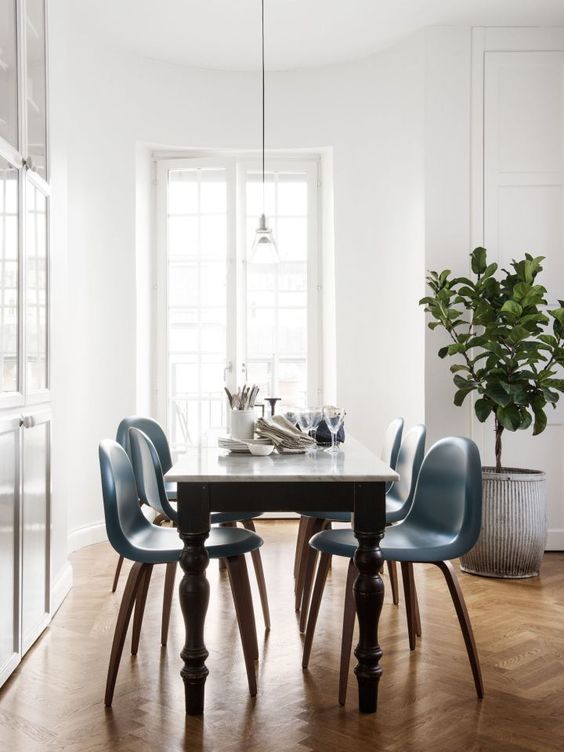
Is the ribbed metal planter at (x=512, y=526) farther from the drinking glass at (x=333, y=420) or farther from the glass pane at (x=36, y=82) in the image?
the glass pane at (x=36, y=82)

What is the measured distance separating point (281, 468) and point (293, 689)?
2.64ft

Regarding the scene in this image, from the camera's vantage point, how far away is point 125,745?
2398mm

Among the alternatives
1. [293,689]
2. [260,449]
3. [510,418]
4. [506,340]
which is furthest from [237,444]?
[506,340]

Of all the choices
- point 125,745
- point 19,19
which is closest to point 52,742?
point 125,745

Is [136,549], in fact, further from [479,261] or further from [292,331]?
[292,331]

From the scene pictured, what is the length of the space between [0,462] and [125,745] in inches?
42.1

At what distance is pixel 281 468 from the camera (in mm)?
2762

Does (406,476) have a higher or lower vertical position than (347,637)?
higher

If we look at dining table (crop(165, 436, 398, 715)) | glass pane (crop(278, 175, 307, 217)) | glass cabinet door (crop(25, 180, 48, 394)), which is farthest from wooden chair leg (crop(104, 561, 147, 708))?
glass pane (crop(278, 175, 307, 217))

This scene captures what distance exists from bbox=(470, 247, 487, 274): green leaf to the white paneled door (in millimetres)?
387

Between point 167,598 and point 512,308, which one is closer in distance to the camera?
point 167,598

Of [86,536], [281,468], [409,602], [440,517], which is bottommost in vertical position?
[86,536]

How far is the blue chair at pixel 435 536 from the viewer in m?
2.77

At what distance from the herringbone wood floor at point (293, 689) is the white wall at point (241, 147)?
1.71m
